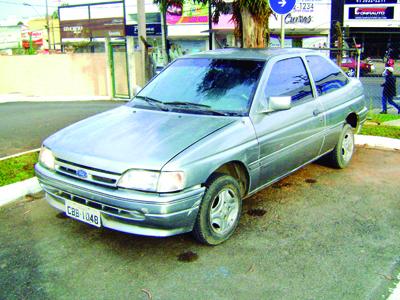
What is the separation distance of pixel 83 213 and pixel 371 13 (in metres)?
32.6

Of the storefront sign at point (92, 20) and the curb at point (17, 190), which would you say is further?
the storefront sign at point (92, 20)

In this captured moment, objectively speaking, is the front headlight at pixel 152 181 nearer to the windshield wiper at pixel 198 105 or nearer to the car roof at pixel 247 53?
the windshield wiper at pixel 198 105

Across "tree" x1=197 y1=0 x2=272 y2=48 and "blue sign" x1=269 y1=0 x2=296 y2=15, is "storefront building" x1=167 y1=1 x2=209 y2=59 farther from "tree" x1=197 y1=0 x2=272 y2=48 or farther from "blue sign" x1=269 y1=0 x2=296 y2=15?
"blue sign" x1=269 y1=0 x2=296 y2=15

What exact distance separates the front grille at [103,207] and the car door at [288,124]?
1.45 m

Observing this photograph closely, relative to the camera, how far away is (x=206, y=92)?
4.59 m

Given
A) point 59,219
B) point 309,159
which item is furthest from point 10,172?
point 309,159

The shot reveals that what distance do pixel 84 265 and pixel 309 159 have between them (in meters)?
2.97

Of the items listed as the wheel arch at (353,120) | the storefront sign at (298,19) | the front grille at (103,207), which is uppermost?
the storefront sign at (298,19)

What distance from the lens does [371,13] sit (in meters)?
31.6

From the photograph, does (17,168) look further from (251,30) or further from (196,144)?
(251,30)

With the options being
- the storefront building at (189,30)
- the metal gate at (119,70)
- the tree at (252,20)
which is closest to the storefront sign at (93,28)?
the storefront building at (189,30)

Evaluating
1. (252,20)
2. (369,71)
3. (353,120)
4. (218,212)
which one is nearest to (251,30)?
(252,20)

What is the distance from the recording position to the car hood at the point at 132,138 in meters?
3.52

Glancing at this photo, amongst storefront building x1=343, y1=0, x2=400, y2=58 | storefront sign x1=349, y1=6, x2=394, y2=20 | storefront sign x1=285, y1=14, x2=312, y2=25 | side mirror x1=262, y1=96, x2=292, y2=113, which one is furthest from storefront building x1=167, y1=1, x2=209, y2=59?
side mirror x1=262, y1=96, x2=292, y2=113
